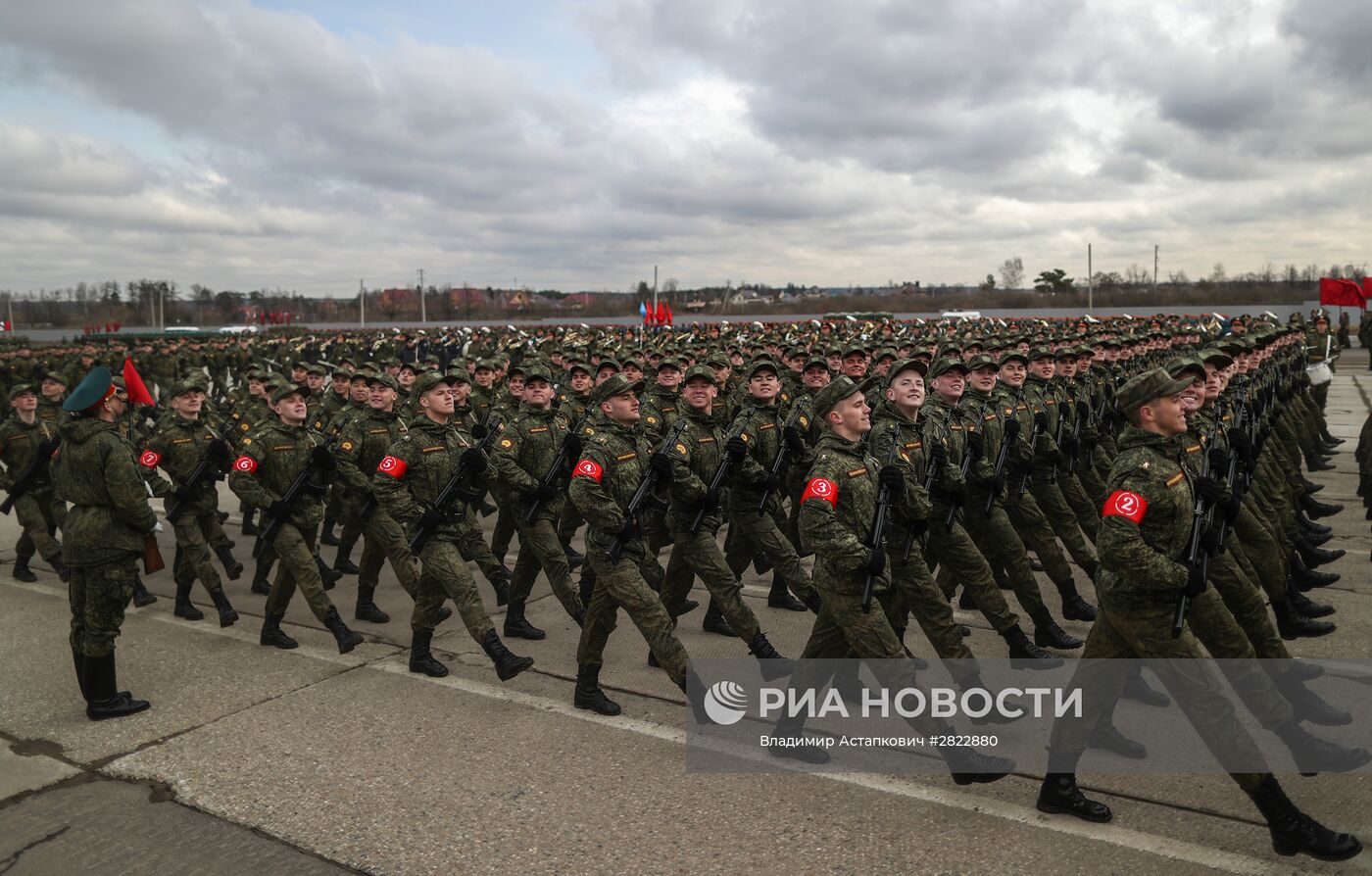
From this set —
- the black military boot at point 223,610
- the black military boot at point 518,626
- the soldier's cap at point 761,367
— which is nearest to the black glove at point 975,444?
the soldier's cap at point 761,367

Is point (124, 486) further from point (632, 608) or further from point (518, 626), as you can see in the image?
point (632, 608)

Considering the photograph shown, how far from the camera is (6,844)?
4391 millimetres

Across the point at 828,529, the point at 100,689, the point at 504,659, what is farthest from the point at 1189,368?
the point at 100,689

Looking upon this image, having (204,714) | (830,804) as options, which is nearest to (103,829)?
(204,714)

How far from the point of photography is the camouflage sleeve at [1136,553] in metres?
3.85

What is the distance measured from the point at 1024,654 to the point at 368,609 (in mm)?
5101

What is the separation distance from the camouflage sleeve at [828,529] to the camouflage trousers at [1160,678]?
3.60ft

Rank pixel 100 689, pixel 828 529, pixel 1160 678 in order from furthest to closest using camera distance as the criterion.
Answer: pixel 100 689, pixel 828 529, pixel 1160 678

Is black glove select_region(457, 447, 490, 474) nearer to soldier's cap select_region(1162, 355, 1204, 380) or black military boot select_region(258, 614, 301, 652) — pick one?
black military boot select_region(258, 614, 301, 652)

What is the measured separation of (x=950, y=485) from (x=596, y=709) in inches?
99.2

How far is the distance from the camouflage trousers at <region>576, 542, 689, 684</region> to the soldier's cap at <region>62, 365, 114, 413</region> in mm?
3203

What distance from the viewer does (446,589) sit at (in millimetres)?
6234

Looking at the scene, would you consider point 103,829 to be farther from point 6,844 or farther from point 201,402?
point 201,402

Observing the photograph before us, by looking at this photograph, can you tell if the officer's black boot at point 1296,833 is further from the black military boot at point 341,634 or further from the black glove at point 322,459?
the black glove at point 322,459
